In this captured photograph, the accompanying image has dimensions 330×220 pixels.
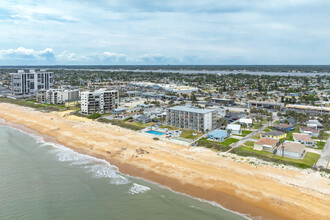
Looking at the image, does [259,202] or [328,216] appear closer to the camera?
[328,216]

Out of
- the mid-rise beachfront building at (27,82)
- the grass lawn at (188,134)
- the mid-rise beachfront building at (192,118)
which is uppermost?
the mid-rise beachfront building at (27,82)

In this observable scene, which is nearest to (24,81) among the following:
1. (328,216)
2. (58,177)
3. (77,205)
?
(58,177)

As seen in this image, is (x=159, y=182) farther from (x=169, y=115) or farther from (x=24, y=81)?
(x=24, y=81)

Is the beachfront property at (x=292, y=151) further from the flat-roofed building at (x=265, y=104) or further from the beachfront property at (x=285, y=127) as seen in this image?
the flat-roofed building at (x=265, y=104)

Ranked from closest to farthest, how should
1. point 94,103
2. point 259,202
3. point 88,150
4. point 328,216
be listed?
point 328,216
point 259,202
point 88,150
point 94,103

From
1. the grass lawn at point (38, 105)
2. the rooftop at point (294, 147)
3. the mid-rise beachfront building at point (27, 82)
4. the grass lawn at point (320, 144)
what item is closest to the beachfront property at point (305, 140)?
the grass lawn at point (320, 144)
